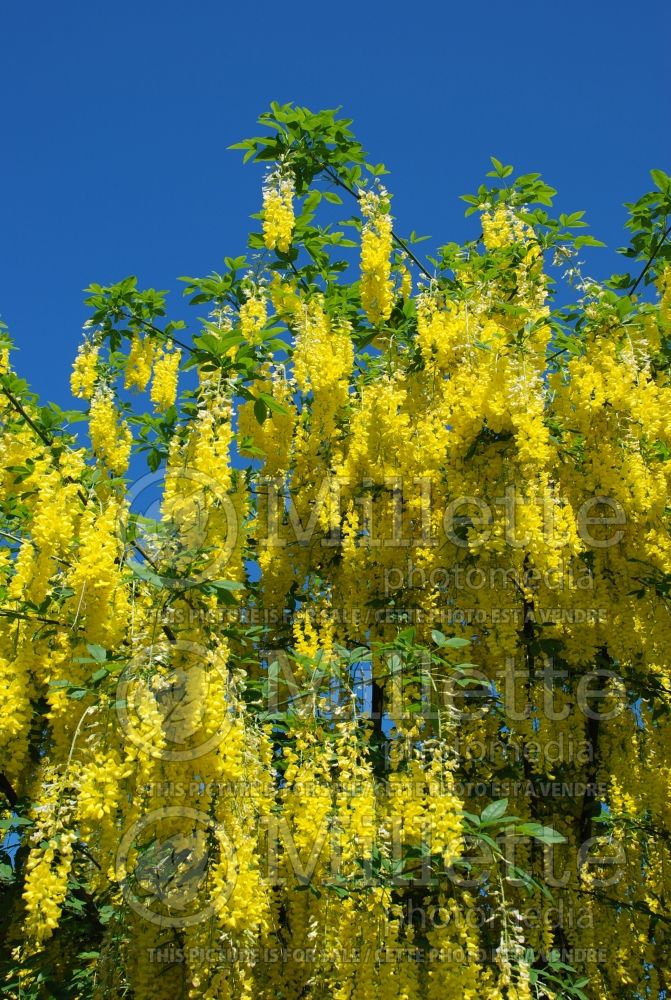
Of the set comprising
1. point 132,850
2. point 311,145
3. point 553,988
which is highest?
point 311,145

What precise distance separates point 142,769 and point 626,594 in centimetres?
282

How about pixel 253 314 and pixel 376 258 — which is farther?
pixel 376 258

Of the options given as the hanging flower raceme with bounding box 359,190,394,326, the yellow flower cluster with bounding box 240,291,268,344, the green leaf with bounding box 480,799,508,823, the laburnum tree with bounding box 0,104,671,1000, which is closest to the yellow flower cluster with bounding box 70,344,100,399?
the laburnum tree with bounding box 0,104,671,1000

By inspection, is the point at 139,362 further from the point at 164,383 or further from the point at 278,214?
the point at 278,214

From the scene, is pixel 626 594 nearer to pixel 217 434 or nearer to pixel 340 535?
pixel 340 535

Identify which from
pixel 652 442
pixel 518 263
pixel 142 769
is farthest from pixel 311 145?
pixel 142 769

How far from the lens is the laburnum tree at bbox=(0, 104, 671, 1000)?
3.26 m

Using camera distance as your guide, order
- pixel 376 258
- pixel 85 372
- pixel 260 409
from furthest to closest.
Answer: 1. pixel 85 372
2. pixel 376 258
3. pixel 260 409

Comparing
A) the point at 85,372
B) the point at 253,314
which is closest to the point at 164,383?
the point at 85,372

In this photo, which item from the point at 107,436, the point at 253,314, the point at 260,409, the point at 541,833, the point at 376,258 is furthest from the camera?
the point at 107,436

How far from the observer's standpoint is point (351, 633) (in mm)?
4605

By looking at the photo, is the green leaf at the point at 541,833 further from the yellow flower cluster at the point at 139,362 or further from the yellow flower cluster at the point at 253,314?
the yellow flower cluster at the point at 139,362

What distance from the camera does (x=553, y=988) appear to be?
381cm

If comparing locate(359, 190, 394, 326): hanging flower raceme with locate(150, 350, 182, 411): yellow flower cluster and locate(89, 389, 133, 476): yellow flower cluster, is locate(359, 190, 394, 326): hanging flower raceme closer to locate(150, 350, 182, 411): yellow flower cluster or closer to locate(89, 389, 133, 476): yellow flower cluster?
locate(150, 350, 182, 411): yellow flower cluster
